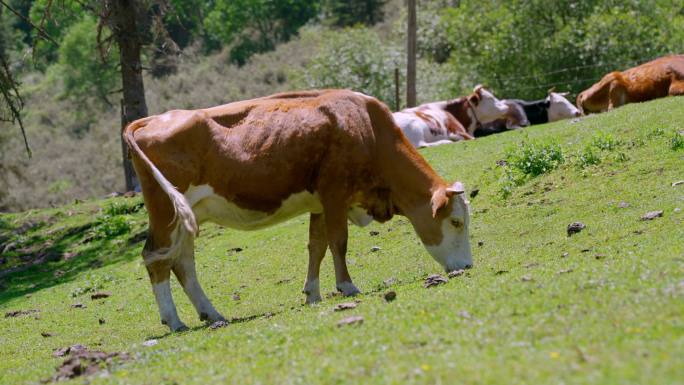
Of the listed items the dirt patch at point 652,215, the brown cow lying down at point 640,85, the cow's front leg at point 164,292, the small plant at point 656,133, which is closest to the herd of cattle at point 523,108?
the brown cow lying down at point 640,85

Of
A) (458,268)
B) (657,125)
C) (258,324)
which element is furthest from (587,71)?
(258,324)

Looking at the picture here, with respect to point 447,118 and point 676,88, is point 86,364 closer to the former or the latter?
point 676,88

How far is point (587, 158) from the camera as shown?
1519 cm

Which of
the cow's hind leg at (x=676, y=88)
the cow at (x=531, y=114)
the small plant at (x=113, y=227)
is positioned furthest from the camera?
the cow at (x=531, y=114)

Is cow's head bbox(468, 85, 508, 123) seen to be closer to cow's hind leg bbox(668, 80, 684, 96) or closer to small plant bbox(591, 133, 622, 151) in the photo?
cow's hind leg bbox(668, 80, 684, 96)

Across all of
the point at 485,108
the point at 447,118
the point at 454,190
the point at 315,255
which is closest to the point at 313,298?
the point at 315,255

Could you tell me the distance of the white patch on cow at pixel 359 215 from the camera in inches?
460

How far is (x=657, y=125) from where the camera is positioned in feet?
52.6

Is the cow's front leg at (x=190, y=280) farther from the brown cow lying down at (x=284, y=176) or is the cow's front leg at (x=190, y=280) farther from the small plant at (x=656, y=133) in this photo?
Answer: the small plant at (x=656, y=133)

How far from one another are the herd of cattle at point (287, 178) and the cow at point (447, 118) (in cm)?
1049

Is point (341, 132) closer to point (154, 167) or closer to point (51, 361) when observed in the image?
point (154, 167)

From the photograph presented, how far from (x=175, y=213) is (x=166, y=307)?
45.0 inches

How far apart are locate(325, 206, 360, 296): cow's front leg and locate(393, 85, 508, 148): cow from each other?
11.0 metres

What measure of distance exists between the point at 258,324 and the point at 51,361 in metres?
2.08
